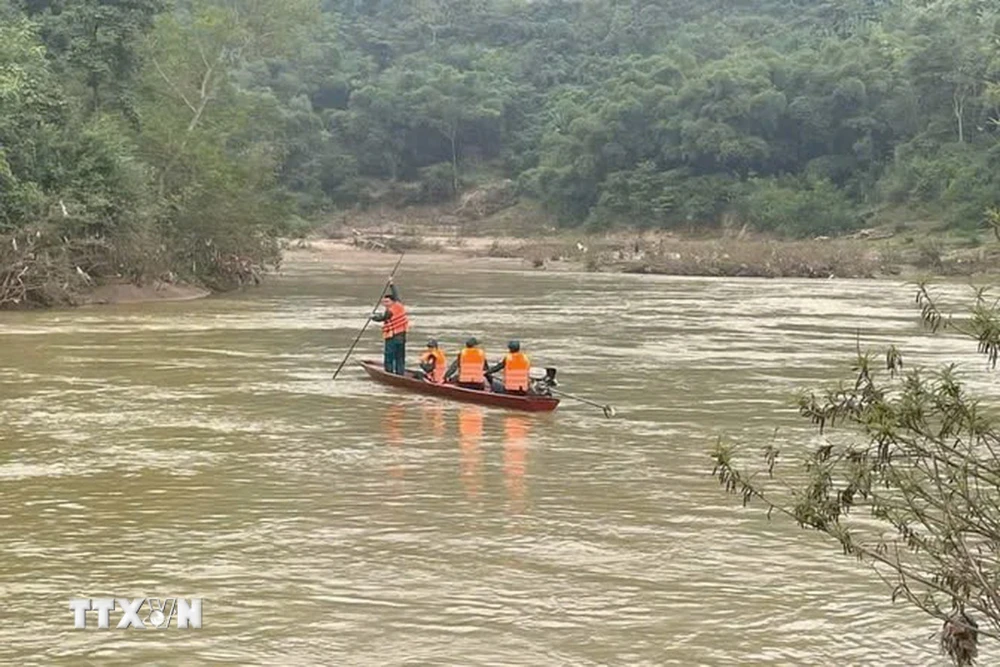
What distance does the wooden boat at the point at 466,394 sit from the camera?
1616cm

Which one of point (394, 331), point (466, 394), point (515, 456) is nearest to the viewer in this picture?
point (515, 456)

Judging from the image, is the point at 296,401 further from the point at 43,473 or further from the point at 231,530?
the point at 231,530

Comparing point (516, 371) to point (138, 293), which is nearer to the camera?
point (516, 371)

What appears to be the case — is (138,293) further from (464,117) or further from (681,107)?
(464,117)

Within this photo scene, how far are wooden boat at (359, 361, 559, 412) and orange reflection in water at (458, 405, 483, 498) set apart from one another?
0.59 ft

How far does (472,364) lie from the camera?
16.9 meters

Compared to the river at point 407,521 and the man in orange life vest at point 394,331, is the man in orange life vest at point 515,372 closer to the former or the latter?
the river at point 407,521

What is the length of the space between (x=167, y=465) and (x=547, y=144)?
228ft

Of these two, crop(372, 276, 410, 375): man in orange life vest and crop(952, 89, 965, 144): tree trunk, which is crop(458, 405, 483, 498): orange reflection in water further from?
crop(952, 89, 965, 144): tree trunk

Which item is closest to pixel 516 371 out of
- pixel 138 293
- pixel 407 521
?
pixel 407 521

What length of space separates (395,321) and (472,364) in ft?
6.62

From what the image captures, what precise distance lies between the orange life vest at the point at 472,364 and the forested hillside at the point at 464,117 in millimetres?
15474

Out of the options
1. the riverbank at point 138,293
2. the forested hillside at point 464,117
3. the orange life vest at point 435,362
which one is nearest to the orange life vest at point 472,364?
the orange life vest at point 435,362

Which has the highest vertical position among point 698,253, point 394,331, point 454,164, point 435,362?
point 454,164
